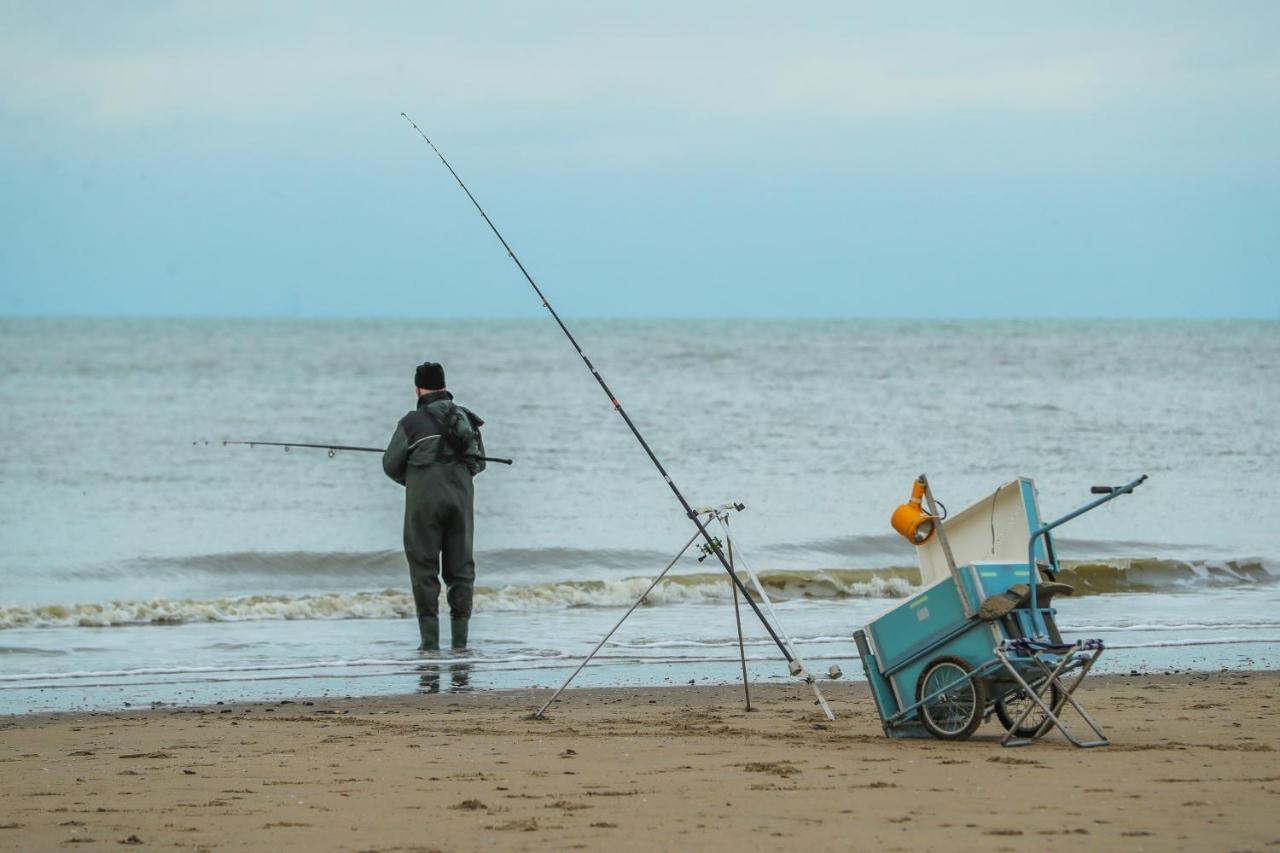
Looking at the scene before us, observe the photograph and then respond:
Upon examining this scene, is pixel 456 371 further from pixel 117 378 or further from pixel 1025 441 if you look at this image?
pixel 1025 441

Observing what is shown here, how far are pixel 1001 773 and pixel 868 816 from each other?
0.78 m

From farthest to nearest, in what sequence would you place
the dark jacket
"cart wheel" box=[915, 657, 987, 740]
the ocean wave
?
the ocean wave → the dark jacket → "cart wheel" box=[915, 657, 987, 740]

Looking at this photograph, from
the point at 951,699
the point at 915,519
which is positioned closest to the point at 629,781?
the point at 951,699

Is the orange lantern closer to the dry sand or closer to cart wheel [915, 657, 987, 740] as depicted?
cart wheel [915, 657, 987, 740]

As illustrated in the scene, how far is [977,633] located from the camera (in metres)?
5.84

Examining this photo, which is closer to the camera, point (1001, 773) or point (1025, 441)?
point (1001, 773)

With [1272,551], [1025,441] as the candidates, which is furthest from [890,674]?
[1025,441]

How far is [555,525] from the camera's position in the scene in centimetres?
1691

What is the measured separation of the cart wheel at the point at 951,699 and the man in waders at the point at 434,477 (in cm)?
389

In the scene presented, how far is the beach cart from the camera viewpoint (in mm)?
5789

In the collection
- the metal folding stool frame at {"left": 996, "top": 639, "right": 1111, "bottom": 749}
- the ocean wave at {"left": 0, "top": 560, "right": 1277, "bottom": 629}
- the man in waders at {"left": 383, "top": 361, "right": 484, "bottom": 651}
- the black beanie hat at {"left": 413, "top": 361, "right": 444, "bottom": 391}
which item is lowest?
the metal folding stool frame at {"left": 996, "top": 639, "right": 1111, "bottom": 749}

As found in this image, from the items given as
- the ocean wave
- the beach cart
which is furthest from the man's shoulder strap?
the beach cart

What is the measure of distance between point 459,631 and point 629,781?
4.61m

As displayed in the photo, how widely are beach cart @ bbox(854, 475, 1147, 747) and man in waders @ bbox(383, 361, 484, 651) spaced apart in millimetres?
3777
